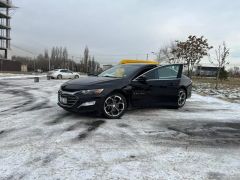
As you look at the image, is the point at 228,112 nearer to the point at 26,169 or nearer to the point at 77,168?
the point at 77,168

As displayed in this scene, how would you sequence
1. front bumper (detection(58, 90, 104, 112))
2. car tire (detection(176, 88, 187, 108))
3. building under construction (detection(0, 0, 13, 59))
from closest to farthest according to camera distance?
1. front bumper (detection(58, 90, 104, 112))
2. car tire (detection(176, 88, 187, 108))
3. building under construction (detection(0, 0, 13, 59))

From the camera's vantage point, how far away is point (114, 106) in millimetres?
5422

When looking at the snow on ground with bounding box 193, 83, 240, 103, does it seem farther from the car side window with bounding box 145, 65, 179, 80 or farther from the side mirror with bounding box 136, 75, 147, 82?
the side mirror with bounding box 136, 75, 147, 82

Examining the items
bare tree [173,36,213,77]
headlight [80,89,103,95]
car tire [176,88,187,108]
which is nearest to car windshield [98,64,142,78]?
headlight [80,89,103,95]

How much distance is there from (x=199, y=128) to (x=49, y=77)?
24.0m

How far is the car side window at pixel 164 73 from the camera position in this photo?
6.17 m

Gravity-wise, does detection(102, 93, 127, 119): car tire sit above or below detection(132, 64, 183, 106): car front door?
below

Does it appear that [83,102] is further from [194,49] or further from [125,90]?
[194,49]

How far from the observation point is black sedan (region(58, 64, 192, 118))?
A: 5.11 m

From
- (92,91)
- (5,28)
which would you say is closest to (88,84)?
(92,91)

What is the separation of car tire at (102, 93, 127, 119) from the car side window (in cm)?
112

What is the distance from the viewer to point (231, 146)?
377 centimetres

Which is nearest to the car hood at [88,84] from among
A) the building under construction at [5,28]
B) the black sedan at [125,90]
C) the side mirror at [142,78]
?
the black sedan at [125,90]

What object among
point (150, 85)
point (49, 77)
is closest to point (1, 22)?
point (49, 77)
